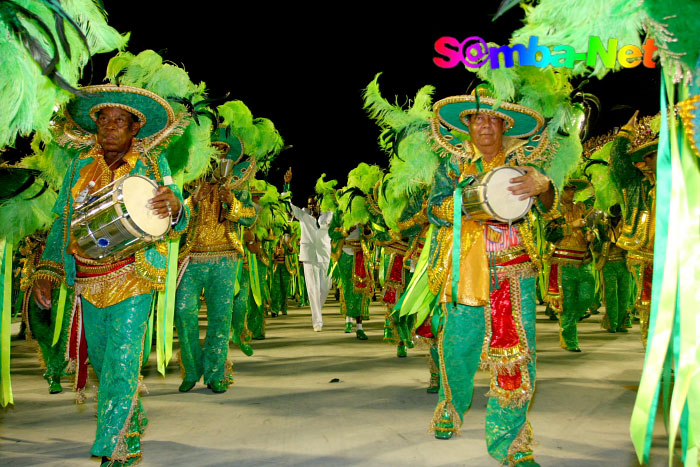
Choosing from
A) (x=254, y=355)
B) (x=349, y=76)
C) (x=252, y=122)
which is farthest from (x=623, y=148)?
(x=349, y=76)

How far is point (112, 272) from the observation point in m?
3.21

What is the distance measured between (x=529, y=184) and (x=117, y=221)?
218cm

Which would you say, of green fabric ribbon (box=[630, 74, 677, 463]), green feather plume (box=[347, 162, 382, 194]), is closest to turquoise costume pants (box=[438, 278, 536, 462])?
green fabric ribbon (box=[630, 74, 677, 463])

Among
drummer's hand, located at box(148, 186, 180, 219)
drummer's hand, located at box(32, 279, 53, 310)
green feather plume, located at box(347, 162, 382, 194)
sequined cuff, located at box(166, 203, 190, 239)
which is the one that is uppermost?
green feather plume, located at box(347, 162, 382, 194)

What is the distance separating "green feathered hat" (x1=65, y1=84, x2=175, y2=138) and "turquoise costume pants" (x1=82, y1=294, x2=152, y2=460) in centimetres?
112

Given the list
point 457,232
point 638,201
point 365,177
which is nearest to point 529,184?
point 457,232

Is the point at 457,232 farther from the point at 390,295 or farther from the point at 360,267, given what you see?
the point at 360,267

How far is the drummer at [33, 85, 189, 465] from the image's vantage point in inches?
124

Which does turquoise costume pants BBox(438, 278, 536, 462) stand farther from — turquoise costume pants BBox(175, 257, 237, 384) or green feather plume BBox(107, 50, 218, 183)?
turquoise costume pants BBox(175, 257, 237, 384)

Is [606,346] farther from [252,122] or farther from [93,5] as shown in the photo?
[93,5]

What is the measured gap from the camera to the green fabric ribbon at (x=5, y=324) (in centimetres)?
316

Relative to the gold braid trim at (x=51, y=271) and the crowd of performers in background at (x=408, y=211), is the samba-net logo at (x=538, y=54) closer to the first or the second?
the crowd of performers in background at (x=408, y=211)

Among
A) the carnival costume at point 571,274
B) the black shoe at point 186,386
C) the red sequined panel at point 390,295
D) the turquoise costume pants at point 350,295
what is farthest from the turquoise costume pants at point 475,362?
the turquoise costume pants at point 350,295

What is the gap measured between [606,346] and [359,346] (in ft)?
10.7
